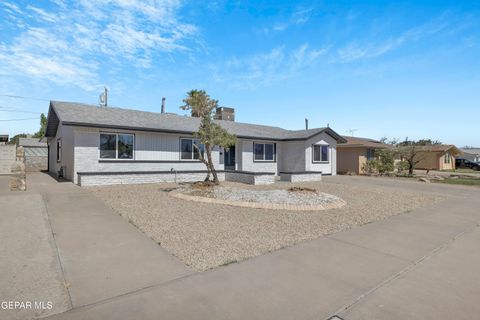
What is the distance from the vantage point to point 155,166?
51.0ft

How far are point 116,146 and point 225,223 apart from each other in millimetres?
10364

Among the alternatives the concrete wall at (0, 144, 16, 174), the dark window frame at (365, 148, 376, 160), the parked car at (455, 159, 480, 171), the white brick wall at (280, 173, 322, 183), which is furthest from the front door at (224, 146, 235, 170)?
the parked car at (455, 159, 480, 171)

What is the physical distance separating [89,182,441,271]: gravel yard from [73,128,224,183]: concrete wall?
13.4 ft

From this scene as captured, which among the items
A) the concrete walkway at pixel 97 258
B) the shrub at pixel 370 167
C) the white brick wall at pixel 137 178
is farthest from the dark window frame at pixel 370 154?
the concrete walkway at pixel 97 258

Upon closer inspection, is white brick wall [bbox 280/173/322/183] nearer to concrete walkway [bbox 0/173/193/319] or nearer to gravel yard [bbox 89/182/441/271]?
gravel yard [bbox 89/182/441/271]

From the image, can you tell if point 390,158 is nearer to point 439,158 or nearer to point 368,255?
point 439,158

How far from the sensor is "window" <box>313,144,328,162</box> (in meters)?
21.4

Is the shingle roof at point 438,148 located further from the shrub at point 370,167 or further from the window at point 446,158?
the shrub at point 370,167

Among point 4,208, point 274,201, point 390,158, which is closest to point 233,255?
point 274,201

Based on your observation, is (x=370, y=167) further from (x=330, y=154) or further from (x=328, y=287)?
(x=328, y=287)

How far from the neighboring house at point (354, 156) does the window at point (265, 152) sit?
8745 mm

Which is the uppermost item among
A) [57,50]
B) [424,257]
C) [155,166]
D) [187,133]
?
[57,50]

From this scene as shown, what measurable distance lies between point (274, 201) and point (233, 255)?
16.0ft

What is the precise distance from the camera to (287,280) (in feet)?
12.1
